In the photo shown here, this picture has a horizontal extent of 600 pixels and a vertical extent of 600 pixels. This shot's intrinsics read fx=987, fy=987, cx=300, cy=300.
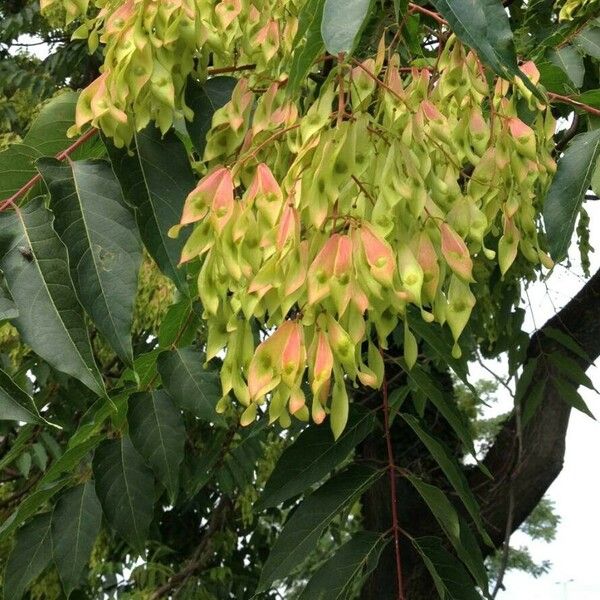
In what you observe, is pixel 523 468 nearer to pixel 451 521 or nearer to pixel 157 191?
pixel 451 521

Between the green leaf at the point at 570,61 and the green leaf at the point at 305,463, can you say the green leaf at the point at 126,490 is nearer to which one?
the green leaf at the point at 305,463

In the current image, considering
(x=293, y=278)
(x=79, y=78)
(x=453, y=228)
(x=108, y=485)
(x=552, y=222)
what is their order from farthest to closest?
(x=79, y=78) → (x=108, y=485) → (x=552, y=222) → (x=453, y=228) → (x=293, y=278)

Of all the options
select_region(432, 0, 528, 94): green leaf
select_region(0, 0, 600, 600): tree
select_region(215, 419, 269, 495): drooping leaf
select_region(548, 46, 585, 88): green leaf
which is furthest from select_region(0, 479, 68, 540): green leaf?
select_region(215, 419, 269, 495): drooping leaf

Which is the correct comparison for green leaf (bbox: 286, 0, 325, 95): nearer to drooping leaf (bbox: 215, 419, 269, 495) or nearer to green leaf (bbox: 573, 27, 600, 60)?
green leaf (bbox: 573, 27, 600, 60)

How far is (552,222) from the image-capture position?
1.00 metres

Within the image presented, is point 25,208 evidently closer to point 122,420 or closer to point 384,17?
point 122,420

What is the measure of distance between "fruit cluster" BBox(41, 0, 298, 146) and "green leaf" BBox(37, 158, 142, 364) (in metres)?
0.07

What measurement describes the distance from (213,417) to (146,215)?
0.26m

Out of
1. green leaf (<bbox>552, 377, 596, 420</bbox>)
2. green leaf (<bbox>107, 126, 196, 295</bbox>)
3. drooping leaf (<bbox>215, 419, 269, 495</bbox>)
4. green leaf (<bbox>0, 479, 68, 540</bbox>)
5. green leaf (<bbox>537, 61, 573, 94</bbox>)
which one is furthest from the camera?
drooping leaf (<bbox>215, 419, 269, 495</bbox>)

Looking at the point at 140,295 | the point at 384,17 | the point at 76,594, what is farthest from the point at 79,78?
the point at 384,17

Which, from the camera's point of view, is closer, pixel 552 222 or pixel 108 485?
pixel 552 222

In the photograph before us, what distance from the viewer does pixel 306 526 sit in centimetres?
111

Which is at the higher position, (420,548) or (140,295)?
(140,295)

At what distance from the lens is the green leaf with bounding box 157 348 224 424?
1085mm
